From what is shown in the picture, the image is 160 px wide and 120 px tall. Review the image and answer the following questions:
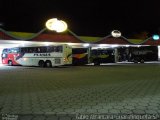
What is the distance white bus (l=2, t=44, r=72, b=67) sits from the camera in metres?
26.6

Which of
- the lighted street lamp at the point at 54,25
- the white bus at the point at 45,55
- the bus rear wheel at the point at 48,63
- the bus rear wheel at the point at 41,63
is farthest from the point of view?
the lighted street lamp at the point at 54,25

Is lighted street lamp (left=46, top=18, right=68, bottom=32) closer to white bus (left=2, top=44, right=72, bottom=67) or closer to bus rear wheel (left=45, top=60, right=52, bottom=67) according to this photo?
white bus (left=2, top=44, right=72, bottom=67)

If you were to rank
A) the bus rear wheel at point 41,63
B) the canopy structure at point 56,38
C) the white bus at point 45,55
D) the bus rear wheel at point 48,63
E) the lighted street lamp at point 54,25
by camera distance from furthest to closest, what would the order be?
1. the lighted street lamp at point 54,25
2. the canopy structure at point 56,38
3. the bus rear wheel at point 41,63
4. the bus rear wheel at point 48,63
5. the white bus at point 45,55

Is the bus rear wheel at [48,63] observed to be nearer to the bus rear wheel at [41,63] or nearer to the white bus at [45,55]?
the white bus at [45,55]

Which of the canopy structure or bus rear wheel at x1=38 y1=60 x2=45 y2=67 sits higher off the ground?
the canopy structure

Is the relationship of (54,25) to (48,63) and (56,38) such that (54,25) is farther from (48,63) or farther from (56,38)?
(48,63)

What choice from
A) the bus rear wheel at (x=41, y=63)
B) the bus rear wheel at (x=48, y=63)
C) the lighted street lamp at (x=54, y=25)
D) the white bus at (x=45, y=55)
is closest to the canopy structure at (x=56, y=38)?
the lighted street lamp at (x=54, y=25)

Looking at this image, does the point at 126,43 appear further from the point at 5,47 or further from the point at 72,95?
the point at 72,95

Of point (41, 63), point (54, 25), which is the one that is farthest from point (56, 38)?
point (41, 63)

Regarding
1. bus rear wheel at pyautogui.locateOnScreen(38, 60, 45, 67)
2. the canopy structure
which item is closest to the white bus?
bus rear wheel at pyautogui.locateOnScreen(38, 60, 45, 67)

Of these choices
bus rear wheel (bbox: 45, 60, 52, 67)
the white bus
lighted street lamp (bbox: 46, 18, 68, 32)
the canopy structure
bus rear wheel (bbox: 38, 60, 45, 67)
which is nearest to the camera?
the white bus

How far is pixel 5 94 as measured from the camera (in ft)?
29.7

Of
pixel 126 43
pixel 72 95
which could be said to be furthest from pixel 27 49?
pixel 72 95

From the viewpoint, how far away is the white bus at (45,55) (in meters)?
26.6
